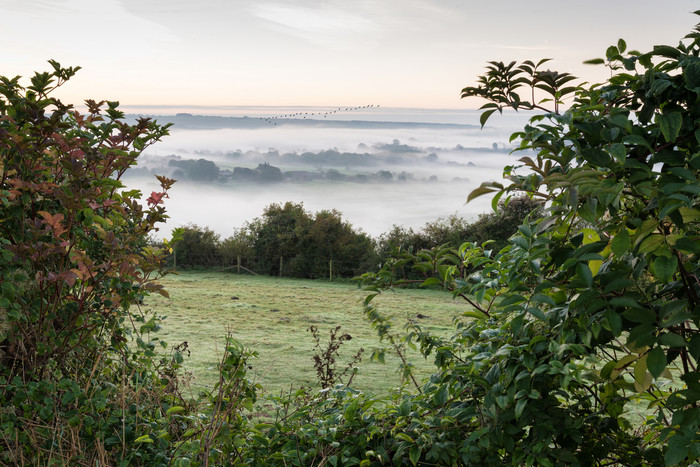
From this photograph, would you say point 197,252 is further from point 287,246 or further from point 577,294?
point 577,294

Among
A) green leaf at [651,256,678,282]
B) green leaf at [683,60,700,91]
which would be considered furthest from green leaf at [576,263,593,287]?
green leaf at [683,60,700,91]

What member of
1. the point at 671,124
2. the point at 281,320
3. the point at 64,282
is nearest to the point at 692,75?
the point at 671,124

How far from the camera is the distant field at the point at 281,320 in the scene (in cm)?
623

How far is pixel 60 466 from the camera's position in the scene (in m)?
2.42

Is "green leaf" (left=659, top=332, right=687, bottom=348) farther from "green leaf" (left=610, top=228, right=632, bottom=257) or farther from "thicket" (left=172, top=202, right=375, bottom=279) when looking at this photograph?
"thicket" (left=172, top=202, right=375, bottom=279)

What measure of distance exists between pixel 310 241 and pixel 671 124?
17.6 meters

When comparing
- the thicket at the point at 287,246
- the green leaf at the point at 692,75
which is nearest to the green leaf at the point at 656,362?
the green leaf at the point at 692,75

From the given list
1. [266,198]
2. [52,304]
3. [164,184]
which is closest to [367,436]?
[52,304]

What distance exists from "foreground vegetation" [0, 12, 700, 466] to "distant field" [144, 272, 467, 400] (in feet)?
2.73

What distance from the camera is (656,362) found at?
4.98 feet

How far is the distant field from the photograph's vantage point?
6.23 m

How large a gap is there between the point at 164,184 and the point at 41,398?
4.83 ft

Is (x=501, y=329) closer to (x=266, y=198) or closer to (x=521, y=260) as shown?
(x=521, y=260)

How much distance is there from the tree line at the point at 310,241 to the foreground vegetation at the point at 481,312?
15.1 metres
